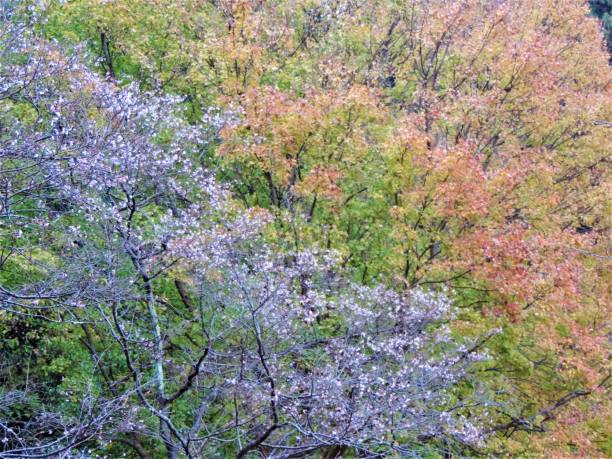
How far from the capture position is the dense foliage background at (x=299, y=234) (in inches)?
328

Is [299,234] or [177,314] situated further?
[299,234]

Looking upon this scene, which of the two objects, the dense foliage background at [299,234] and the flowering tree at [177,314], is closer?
the flowering tree at [177,314]

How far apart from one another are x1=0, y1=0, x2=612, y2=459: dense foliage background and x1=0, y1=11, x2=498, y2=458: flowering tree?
0.06 meters

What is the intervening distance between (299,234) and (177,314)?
8.19 feet

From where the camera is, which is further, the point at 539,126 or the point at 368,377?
the point at 539,126

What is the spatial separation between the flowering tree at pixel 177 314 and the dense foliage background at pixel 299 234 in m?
0.06

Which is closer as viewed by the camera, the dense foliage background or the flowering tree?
the flowering tree

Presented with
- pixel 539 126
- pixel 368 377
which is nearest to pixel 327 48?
pixel 539 126

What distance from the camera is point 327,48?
50.9 feet

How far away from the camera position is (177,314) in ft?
37.9

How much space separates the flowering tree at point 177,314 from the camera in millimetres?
7742

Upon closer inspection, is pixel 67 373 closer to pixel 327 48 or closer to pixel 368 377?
pixel 368 377

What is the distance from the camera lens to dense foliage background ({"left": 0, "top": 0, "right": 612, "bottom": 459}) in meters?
8.34

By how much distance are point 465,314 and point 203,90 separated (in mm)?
7053
